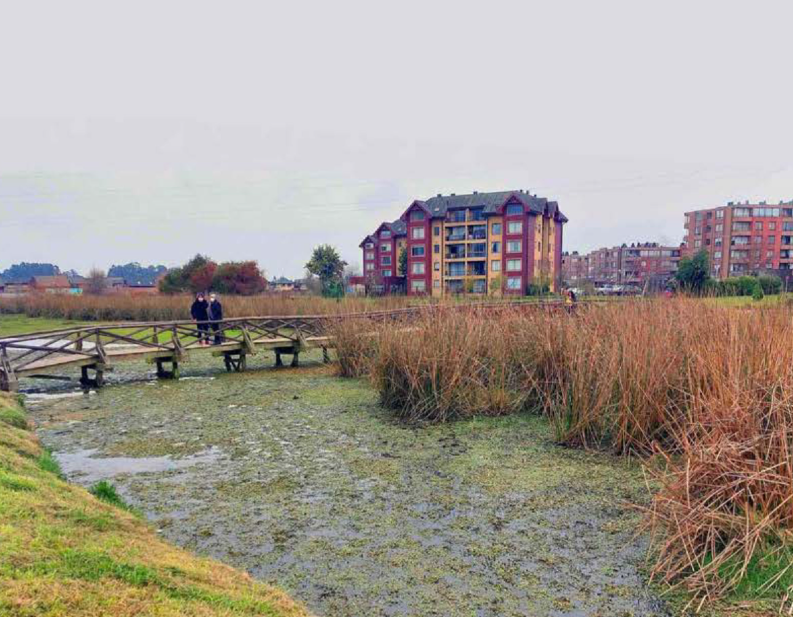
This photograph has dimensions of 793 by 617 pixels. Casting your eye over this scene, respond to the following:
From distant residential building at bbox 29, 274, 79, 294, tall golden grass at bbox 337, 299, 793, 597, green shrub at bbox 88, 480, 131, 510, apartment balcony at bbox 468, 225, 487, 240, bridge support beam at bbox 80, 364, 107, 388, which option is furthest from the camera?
apartment balcony at bbox 468, 225, 487, 240

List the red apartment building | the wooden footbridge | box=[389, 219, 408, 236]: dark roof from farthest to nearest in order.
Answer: box=[389, 219, 408, 236]: dark roof → the red apartment building → the wooden footbridge

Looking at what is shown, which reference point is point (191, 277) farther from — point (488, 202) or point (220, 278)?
point (488, 202)

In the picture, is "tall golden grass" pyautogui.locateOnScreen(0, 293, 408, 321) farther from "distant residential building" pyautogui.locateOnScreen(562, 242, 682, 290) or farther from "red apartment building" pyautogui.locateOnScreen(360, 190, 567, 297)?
"distant residential building" pyautogui.locateOnScreen(562, 242, 682, 290)

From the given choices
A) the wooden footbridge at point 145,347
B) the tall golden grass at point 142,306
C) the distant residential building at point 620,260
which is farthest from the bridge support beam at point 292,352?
the distant residential building at point 620,260

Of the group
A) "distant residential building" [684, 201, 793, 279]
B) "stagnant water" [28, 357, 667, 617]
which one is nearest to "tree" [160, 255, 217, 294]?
"stagnant water" [28, 357, 667, 617]

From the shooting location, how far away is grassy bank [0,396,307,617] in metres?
2.34

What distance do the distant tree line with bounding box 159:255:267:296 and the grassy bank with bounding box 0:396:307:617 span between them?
32.5 m

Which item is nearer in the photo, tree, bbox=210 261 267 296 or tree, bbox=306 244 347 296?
tree, bbox=210 261 267 296

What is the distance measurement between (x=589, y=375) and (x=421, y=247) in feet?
139

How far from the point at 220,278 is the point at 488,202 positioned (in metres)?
22.8

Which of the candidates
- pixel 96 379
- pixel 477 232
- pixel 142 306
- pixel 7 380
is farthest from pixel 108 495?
pixel 477 232

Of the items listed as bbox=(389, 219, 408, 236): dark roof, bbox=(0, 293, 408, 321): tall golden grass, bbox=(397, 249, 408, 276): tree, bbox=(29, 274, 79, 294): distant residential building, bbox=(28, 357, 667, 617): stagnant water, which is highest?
bbox=(389, 219, 408, 236): dark roof

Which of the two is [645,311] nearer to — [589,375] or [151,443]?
[589,375]

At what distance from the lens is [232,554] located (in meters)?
3.76
